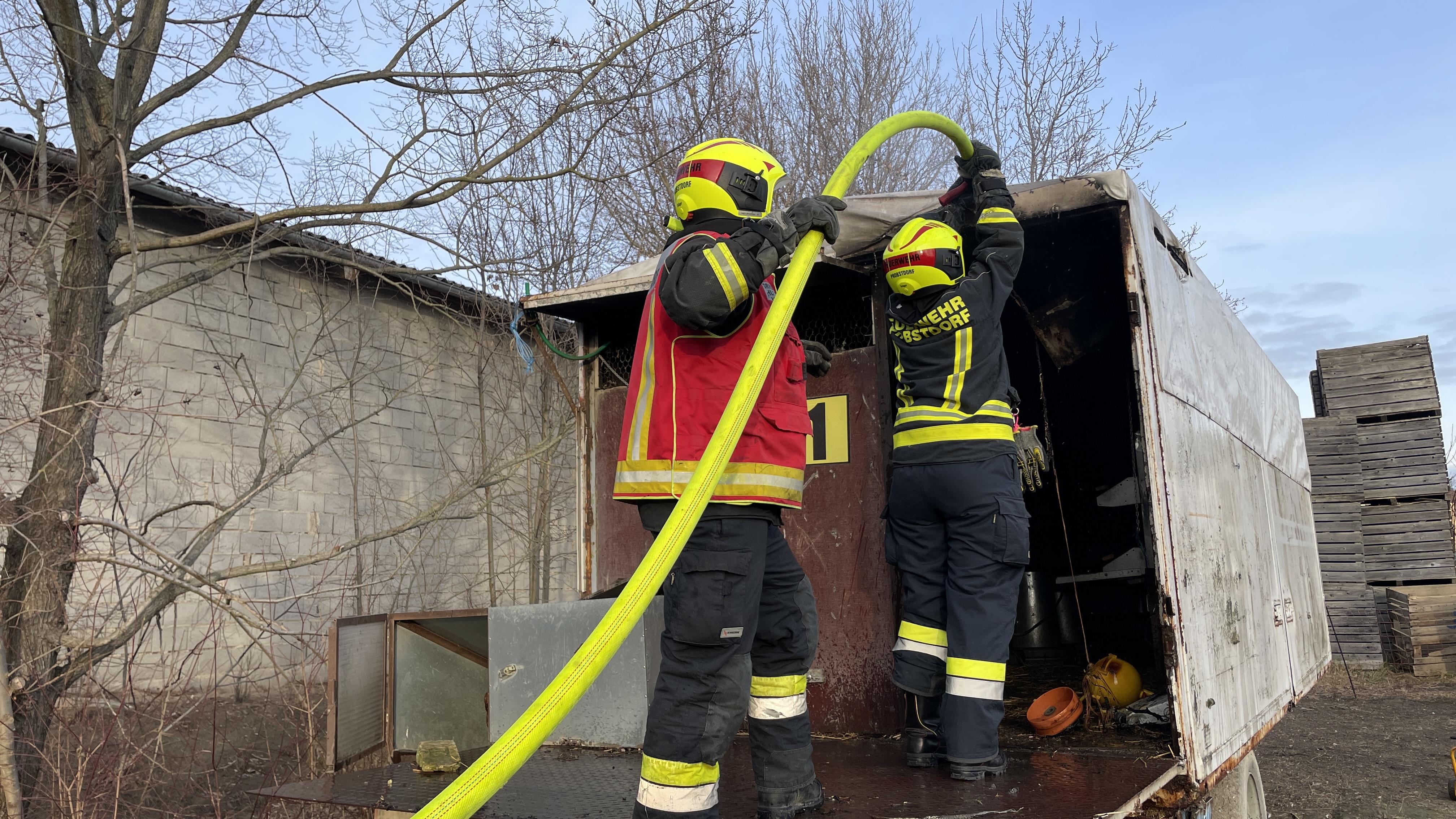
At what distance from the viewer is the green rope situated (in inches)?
167

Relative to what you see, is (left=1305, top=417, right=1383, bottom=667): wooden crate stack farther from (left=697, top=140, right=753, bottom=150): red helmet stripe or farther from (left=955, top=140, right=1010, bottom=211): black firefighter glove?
(left=697, top=140, right=753, bottom=150): red helmet stripe

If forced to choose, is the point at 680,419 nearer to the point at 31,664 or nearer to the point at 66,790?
the point at 66,790

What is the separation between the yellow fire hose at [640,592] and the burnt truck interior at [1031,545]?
→ 89cm

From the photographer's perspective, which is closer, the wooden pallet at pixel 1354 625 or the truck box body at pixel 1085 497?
the truck box body at pixel 1085 497

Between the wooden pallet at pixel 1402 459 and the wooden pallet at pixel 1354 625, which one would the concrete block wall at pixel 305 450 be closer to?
the wooden pallet at pixel 1354 625

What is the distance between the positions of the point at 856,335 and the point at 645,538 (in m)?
1.34

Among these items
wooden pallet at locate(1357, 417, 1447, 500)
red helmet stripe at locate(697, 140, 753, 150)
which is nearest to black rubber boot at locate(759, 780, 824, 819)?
red helmet stripe at locate(697, 140, 753, 150)

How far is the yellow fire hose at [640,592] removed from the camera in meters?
1.81

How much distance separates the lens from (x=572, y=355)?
4.58 m

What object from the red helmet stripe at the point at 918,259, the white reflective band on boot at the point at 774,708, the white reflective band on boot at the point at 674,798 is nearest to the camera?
the white reflective band on boot at the point at 674,798

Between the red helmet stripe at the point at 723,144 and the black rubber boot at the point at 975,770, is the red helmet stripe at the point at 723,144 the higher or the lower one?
the higher one

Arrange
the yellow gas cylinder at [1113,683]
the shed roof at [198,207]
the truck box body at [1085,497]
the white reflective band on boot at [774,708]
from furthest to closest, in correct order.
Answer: the shed roof at [198,207]
the yellow gas cylinder at [1113,683]
the truck box body at [1085,497]
the white reflective band on boot at [774,708]

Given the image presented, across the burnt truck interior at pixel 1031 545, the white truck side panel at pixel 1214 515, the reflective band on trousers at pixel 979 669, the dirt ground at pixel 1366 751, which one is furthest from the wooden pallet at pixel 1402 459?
the reflective band on trousers at pixel 979 669

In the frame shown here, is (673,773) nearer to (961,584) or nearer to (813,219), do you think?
(961,584)
